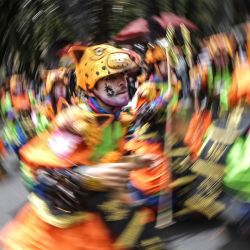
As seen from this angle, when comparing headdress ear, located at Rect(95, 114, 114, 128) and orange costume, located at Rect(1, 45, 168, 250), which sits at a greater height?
headdress ear, located at Rect(95, 114, 114, 128)

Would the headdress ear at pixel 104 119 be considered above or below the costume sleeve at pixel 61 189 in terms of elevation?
above

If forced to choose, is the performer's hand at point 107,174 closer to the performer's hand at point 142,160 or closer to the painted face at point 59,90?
the performer's hand at point 142,160

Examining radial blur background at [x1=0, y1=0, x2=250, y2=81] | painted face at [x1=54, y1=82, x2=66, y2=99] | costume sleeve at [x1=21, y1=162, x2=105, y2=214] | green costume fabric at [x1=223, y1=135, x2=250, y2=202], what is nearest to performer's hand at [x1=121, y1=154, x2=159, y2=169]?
costume sleeve at [x1=21, y1=162, x2=105, y2=214]

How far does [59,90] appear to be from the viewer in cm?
A: 298

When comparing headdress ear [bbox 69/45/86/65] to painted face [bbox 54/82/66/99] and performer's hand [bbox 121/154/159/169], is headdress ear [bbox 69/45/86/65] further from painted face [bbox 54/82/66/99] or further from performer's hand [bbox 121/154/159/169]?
painted face [bbox 54/82/66/99]

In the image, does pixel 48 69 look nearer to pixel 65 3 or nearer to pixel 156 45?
pixel 65 3

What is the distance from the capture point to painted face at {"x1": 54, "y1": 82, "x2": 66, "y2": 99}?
289 cm

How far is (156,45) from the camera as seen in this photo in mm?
2674

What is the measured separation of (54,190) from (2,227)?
430 millimetres

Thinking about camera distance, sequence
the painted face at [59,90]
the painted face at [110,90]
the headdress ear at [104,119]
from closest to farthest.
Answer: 1. the headdress ear at [104,119]
2. the painted face at [110,90]
3. the painted face at [59,90]

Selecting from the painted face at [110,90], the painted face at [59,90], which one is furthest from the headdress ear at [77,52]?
the painted face at [59,90]

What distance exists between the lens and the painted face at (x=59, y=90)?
2.89 m

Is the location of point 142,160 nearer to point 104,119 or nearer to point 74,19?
point 104,119

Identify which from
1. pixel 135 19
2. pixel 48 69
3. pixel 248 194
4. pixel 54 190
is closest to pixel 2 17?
pixel 48 69
